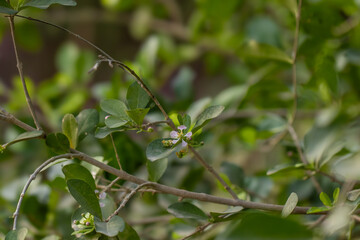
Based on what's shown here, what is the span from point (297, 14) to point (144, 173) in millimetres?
431

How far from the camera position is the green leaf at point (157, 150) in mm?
504

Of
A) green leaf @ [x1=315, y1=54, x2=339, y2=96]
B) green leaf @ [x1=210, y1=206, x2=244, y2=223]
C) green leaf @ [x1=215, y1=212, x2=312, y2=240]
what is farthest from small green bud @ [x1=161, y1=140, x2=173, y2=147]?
green leaf @ [x1=315, y1=54, x2=339, y2=96]

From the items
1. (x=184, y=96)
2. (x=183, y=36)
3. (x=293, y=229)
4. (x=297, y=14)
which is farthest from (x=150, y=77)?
(x=293, y=229)

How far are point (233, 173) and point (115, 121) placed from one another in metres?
0.36

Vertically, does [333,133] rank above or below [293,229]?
below

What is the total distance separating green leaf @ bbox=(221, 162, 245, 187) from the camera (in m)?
0.80

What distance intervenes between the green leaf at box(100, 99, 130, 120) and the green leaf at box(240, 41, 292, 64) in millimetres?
403

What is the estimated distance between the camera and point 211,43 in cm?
161

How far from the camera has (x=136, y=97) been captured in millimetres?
548

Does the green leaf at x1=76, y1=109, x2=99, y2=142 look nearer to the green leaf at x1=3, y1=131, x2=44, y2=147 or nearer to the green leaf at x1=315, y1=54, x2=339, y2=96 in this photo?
the green leaf at x1=3, y1=131, x2=44, y2=147

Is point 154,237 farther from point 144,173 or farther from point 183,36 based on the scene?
point 183,36

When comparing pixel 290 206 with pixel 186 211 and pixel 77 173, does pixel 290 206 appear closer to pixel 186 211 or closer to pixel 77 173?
pixel 186 211

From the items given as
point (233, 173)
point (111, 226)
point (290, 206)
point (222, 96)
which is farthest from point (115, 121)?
point (222, 96)

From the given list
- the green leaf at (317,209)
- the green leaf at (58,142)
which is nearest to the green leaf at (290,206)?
the green leaf at (317,209)
